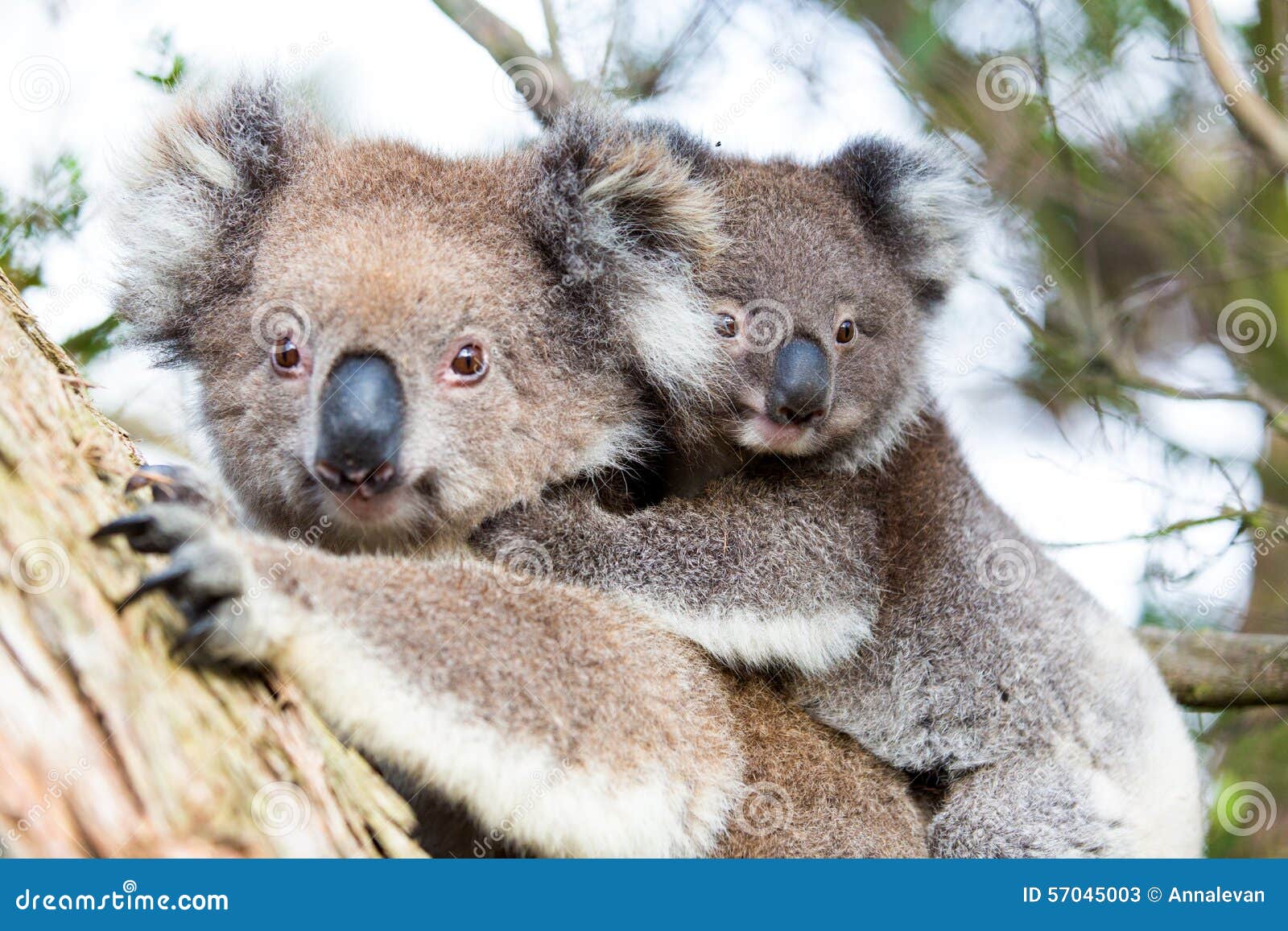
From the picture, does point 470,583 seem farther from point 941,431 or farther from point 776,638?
point 941,431

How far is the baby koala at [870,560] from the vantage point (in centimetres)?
320

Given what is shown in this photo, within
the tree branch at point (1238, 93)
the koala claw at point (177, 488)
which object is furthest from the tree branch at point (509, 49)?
the tree branch at point (1238, 93)

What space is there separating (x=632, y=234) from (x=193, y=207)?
4.42ft

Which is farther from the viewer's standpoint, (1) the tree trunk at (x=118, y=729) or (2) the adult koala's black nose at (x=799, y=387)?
(2) the adult koala's black nose at (x=799, y=387)

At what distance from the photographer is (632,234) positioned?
11.1ft

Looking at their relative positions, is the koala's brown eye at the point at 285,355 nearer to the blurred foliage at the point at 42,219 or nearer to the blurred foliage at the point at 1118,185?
the blurred foliage at the point at 42,219

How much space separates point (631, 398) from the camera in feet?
11.0

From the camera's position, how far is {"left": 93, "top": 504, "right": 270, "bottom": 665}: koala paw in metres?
2.06

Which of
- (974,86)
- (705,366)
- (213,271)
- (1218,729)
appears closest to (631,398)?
(705,366)

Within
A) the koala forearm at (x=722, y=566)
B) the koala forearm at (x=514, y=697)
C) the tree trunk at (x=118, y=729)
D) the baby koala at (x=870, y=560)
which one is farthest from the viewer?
the baby koala at (x=870, y=560)

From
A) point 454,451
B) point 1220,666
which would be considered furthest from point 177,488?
point 1220,666

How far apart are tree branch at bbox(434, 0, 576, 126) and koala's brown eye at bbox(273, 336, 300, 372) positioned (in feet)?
6.13

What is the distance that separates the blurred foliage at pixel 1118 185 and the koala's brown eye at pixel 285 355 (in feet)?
11.1

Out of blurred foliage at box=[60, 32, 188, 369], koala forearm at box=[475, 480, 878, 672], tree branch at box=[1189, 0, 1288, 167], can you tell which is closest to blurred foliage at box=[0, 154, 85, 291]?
blurred foliage at box=[60, 32, 188, 369]
